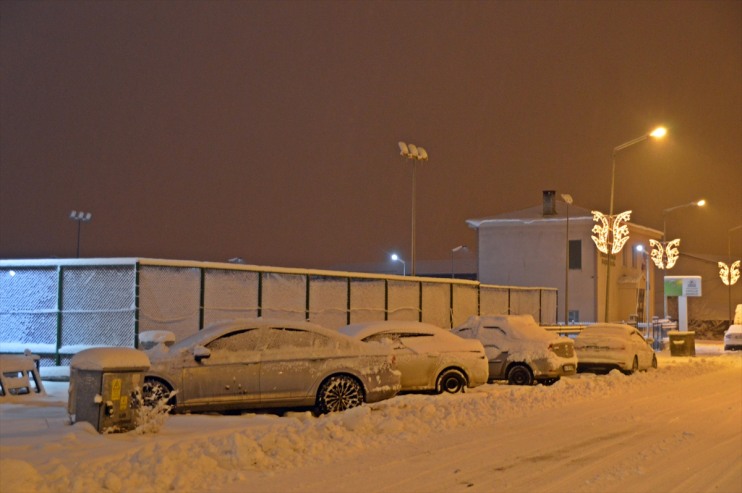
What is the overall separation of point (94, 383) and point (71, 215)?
5072 centimetres

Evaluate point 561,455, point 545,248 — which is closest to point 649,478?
point 561,455

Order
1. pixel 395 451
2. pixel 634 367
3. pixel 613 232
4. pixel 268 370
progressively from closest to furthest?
pixel 395 451
pixel 268 370
pixel 634 367
pixel 613 232

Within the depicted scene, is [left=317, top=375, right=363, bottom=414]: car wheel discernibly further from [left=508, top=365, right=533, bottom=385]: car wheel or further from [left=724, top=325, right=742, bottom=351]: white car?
[left=724, top=325, right=742, bottom=351]: white car

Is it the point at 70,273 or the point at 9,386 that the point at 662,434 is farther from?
the point at 70,273

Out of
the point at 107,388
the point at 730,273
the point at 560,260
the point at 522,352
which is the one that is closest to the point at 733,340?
the point at 560,260

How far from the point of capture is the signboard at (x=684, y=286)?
4978cm

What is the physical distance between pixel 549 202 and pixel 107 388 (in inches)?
2022

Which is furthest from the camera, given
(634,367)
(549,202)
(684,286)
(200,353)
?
(549,202)

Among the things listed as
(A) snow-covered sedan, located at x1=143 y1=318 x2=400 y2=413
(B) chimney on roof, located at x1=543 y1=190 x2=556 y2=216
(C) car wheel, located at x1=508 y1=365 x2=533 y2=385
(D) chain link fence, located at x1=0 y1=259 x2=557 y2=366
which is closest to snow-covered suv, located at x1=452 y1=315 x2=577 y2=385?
(C) car wheel, located at x1=508 y1=365 x2=533 y2=385

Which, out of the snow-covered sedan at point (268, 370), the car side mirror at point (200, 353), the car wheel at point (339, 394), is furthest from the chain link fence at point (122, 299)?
the car wheel at point (339, 394)

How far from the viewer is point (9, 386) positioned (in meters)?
14.7

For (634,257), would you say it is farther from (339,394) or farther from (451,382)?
(339,394)

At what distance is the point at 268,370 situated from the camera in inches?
541

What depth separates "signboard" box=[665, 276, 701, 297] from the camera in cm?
4978
